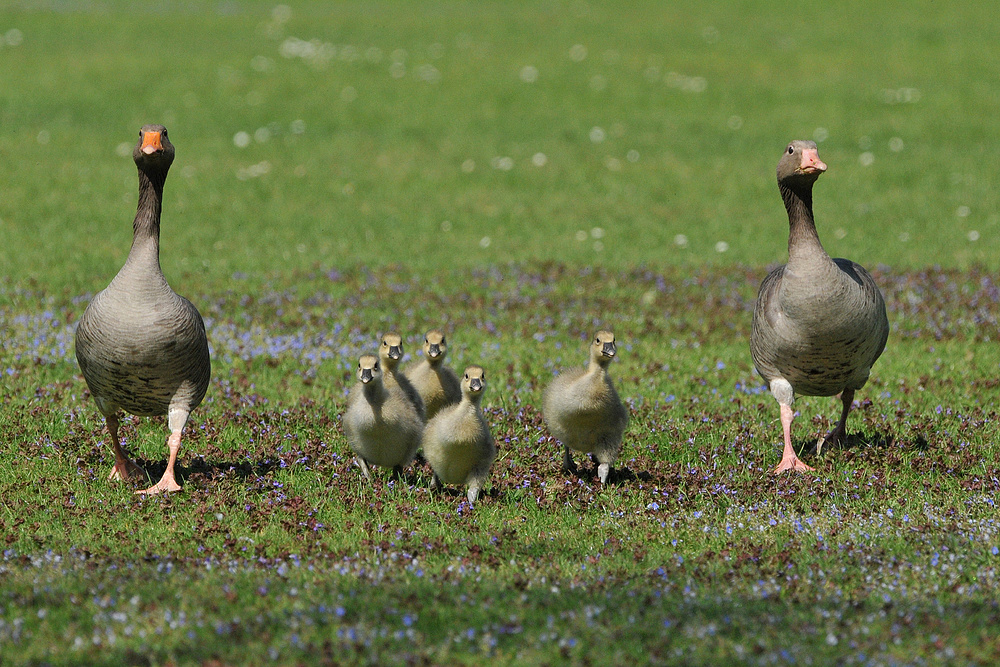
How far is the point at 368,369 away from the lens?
28.4 feet

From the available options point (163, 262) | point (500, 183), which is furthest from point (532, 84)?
point (163, 262)

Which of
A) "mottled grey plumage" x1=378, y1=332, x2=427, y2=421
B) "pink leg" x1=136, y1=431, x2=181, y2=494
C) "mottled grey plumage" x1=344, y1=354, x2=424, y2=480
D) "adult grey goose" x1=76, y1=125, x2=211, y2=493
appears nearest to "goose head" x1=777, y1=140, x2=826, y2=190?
"mottled grey plumage" x1=378, y1=332, x2=427, y2=421

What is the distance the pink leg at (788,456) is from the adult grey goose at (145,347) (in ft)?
16.4

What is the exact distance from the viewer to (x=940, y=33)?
38.0 meters

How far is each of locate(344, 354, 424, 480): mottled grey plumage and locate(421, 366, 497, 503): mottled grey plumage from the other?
290mm

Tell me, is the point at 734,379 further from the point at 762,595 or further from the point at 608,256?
the point at 608,256

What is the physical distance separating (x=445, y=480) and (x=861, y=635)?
12.5 ft

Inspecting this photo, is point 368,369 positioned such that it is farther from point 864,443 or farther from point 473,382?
point 864,443

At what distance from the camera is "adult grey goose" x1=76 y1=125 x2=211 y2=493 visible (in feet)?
28.6

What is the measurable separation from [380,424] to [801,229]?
4.15m

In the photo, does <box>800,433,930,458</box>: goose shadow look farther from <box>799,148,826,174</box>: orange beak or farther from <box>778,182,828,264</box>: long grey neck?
<box>799,148,826,174</box>: orange beak

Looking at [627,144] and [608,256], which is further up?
[627,144]

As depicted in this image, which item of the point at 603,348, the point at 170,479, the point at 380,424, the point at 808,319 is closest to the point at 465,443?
the point at 380,424

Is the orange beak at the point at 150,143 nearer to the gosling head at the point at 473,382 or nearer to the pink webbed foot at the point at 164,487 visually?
the pink webbed foot at the point at 164,487
